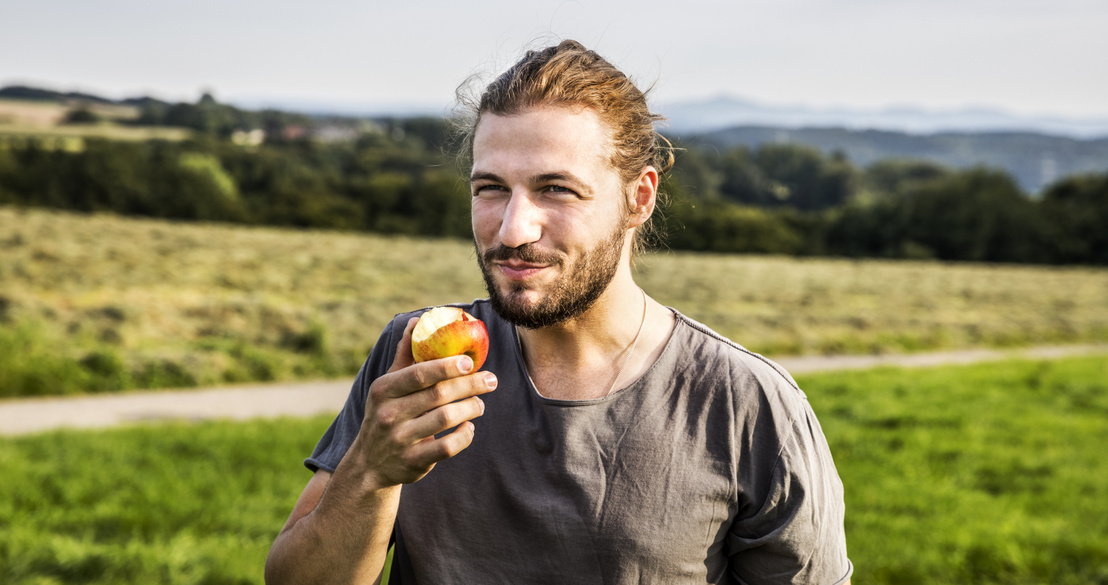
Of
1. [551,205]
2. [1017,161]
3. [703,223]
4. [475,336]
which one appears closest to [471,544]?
[475,336]

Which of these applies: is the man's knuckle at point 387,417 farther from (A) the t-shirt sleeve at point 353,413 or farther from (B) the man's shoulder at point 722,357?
(B) the man's shoulder at point 722,357

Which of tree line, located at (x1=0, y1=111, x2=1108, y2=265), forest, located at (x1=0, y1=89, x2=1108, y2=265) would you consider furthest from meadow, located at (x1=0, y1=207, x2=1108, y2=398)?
tree line, located at (x1=0, y1=111, x2=1108, y2=265)

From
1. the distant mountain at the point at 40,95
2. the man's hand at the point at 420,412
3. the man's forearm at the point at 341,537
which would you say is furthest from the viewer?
the distant mountain at the point at 40,95

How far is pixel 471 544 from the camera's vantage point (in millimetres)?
1651

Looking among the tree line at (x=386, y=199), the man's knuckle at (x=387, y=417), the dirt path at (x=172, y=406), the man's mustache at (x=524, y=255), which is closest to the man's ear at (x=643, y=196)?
the man's mustache at (x=524, y=255)

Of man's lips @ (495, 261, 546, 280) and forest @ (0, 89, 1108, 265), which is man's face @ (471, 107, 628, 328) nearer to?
man's lips @ (495, 261, 546, 280)

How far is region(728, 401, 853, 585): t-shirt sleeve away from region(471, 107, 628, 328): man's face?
54cm

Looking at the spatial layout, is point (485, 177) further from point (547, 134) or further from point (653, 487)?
point (653, 487)

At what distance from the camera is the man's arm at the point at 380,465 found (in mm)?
1427

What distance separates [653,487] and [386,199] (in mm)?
44572

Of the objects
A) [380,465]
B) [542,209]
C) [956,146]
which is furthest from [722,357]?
[956,146]

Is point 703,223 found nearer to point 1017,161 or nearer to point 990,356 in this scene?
point 990,356

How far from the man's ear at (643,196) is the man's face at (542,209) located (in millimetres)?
124

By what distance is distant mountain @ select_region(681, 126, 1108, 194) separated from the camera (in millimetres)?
65375
